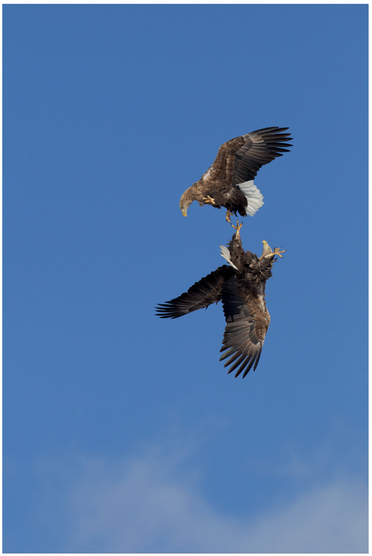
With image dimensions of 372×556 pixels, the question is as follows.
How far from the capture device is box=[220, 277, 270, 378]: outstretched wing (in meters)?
17.9

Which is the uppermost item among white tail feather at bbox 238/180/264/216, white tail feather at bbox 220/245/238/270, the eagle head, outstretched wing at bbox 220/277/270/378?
the eagle head

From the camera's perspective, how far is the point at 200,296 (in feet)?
61.9

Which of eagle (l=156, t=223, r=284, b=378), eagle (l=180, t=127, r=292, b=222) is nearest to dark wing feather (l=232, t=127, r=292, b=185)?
eagle (l=180, t=127, r=292, b=222)

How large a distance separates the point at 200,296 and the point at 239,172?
2.79m

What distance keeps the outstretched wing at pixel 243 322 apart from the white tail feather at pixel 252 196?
A: 5.81 ft

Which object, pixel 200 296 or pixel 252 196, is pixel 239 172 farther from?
pixel 200 296

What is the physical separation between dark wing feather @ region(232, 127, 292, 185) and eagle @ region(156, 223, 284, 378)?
142 centimetres

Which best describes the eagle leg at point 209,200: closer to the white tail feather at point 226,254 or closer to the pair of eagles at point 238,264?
the pair of eagles at point 238,264

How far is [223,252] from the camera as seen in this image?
1789cm

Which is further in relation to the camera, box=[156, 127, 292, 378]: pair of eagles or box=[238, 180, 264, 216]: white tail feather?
box=[238, 180, 264, 216]: white tail feather

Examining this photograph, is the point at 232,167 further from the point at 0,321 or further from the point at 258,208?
the point at 0,321

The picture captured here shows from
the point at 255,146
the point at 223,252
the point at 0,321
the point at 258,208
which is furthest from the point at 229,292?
the point at 0,321

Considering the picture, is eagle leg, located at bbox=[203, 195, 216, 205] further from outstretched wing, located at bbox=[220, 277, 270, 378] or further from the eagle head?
outstretched wing, located at bbox=[220, 277, 270, 378]

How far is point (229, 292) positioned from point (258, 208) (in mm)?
2081
